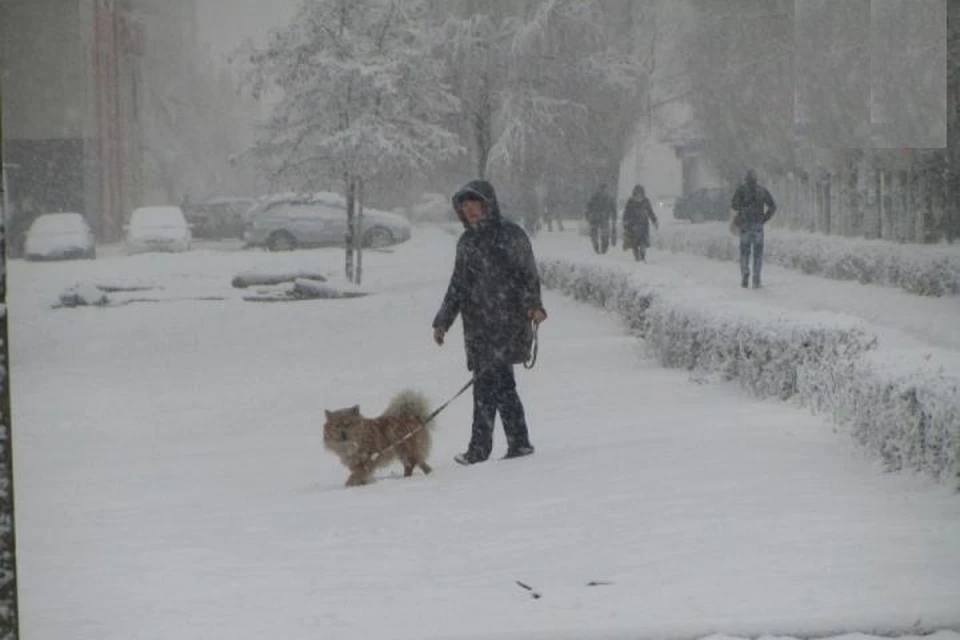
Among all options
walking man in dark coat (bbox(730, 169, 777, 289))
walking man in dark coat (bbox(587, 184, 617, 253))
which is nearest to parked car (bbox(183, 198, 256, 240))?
walking man in dark coat (bbox(587, 184, 617, 253))

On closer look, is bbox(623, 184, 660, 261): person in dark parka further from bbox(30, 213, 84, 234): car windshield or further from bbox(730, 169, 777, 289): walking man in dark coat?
bbox(30, 213, 84, 234): car windshield

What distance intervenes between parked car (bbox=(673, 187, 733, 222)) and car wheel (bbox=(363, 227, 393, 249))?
1485cm

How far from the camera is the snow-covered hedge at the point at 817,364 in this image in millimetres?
6359

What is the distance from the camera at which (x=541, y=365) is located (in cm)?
1398

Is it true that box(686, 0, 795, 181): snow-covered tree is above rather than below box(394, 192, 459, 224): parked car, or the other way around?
above

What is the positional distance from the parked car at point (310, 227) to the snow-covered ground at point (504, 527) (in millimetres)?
22828

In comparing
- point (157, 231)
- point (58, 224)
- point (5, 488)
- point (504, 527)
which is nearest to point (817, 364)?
point (504, 527)

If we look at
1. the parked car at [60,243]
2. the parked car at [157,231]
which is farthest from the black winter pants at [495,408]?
the parked car at [157,231]

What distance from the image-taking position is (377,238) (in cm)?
3631

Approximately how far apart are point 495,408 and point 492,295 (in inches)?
26.0

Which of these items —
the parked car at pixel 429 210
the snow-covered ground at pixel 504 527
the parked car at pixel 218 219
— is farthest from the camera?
the parked car at pixel 429 210

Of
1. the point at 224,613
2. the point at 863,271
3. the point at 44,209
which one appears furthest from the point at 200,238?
the point at 224,613

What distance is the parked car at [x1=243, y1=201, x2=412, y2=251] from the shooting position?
3606 cm

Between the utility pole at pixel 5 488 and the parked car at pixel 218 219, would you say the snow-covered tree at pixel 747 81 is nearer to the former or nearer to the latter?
the parked car at pixel 218 219
